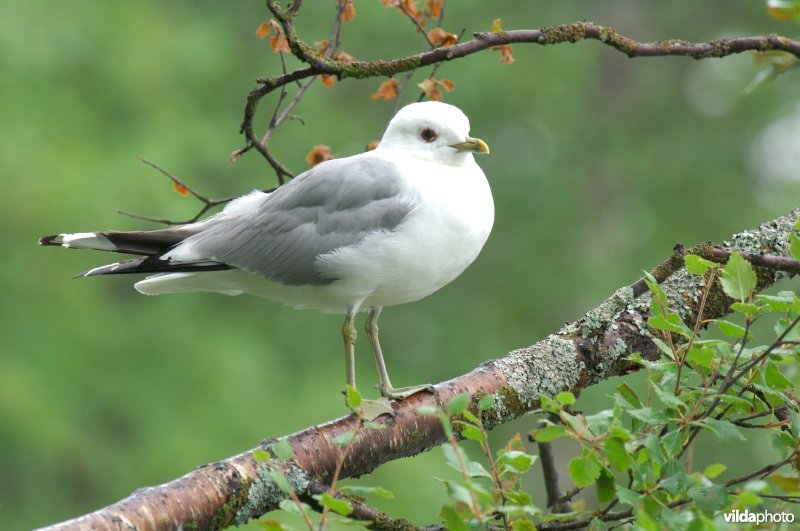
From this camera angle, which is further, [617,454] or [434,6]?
[434,6]

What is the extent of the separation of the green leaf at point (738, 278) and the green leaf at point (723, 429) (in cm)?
27

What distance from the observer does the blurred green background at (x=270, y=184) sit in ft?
26.0

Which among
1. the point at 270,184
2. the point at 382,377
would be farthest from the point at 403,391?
the point at 270,184

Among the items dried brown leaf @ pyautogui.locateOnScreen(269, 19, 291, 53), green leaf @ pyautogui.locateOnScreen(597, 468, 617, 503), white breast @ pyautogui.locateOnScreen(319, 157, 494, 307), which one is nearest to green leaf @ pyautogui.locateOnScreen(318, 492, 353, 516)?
green leaf @ pyautogui.locateOnScreen(597, 468, 617, 503)

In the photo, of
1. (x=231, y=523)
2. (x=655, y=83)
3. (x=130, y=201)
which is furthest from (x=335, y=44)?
(x=655, y=83)

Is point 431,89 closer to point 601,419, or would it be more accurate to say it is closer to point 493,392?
point 493,392

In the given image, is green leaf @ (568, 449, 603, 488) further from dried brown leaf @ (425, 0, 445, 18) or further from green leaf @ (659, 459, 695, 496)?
dried brown leaf @ (425, 0, 445, 18)

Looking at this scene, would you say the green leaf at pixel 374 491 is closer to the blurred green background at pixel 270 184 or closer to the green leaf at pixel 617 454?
the green leaf at pixel 617 454

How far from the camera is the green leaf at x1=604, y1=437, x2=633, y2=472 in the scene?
201 centimetres

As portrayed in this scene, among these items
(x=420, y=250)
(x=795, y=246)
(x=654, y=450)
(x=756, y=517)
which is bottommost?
(x=756, y=517)

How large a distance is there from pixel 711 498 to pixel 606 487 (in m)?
0.25

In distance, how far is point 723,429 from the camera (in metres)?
2.13

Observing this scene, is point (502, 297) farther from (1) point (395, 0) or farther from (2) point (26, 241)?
(1) point (395, 0)

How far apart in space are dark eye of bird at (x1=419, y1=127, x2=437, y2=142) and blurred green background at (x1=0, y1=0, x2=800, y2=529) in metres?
4.23
